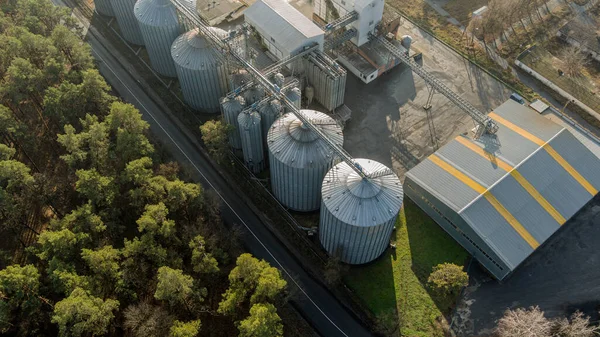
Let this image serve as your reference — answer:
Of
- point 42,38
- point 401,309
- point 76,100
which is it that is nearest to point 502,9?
point 401,309

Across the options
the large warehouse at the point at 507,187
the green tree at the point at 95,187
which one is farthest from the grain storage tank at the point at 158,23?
the large warehouse at the point at 507,187

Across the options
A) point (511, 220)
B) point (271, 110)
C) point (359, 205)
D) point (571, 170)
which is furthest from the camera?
point (571, 170)

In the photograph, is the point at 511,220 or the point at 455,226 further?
the point at 455,226

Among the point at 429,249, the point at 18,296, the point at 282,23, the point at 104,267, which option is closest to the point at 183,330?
the point at 104,267

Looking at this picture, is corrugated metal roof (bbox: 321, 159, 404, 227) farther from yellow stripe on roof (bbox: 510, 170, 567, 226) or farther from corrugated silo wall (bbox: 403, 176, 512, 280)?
yellow stripe on roof (bbox: 510, 170, 567, 226)

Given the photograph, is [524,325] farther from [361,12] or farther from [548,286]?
[361,12]

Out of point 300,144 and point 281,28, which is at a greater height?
point 281,28
